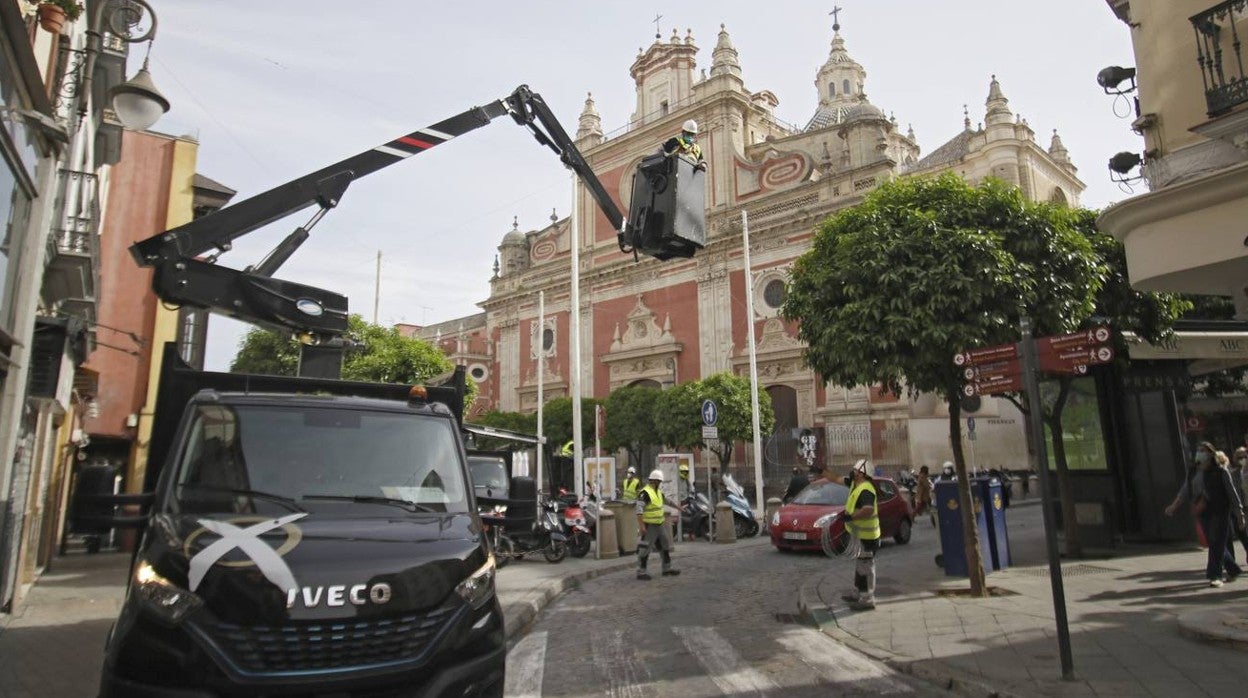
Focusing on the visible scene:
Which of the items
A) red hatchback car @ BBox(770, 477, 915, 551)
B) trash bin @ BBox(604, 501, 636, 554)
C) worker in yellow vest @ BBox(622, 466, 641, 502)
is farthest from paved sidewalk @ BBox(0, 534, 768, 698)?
red hatchback car @ BBox(770, 477, 915, 551)

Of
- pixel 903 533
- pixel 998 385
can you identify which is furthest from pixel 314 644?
pixel 903 533

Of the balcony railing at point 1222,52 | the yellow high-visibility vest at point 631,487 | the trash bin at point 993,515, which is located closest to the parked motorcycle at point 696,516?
the yellow high-visibility vest at point 631,487

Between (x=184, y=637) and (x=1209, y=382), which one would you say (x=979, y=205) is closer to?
(x=184, y=637)

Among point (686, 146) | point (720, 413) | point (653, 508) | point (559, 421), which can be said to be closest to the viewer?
point (686, 146)

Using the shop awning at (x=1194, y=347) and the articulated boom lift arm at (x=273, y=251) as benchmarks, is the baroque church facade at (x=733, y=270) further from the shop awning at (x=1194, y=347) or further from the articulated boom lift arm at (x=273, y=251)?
the articulated boom lift arm at (x=273, y=251)

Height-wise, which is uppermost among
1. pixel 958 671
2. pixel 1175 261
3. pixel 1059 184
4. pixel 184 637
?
pixel 1059 184

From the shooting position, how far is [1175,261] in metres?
7.39

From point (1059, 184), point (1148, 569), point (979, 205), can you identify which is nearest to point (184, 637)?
point (979, 205)

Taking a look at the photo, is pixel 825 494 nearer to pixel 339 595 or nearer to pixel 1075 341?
pixel 1075 341

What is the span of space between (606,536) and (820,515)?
4.08 metres

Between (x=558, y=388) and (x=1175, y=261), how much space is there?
3502cm

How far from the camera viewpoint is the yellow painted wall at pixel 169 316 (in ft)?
52.8

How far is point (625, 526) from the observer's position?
51.5ft

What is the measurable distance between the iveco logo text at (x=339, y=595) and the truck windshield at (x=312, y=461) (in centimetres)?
77
